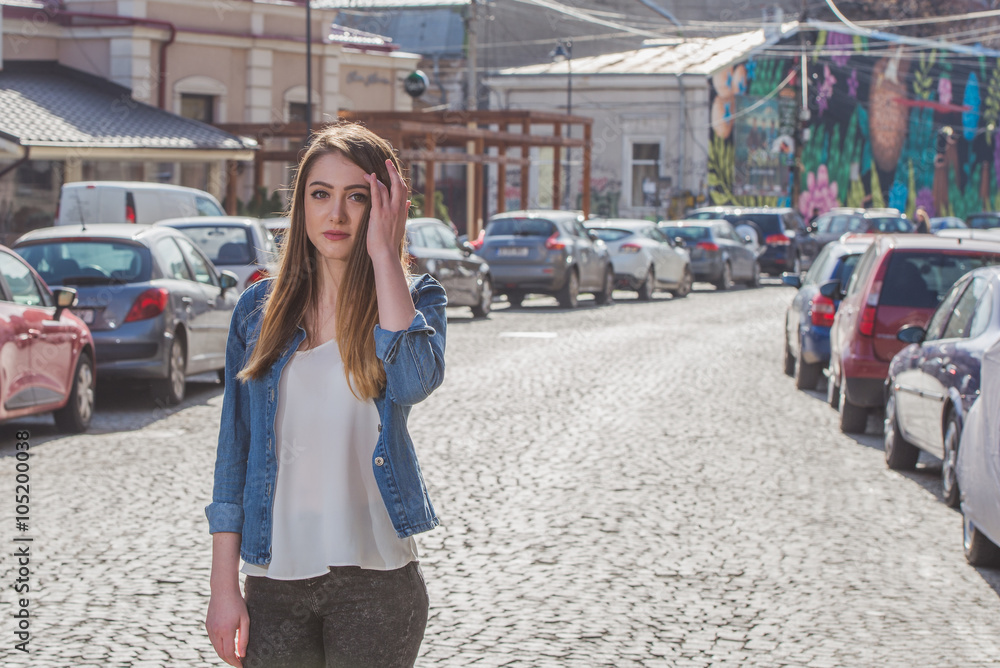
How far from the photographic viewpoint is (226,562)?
3137mm

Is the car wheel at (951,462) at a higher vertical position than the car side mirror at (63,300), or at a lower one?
lower

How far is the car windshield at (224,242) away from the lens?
17.0 metres

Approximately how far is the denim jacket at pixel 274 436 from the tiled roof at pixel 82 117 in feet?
78.3

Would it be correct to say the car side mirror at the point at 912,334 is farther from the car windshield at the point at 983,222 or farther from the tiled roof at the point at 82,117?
the car windshield at the point at 983,222

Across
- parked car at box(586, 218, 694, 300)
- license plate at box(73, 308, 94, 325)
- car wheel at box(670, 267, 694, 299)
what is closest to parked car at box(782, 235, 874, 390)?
license plate at box(73, 308, 94, 325)

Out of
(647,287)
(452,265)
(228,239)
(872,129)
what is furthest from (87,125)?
(872,129)

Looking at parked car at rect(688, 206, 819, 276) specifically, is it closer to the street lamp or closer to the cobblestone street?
the street lamp

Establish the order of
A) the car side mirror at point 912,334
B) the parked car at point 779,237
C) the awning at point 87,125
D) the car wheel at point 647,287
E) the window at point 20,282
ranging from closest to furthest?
the car side mirror at point 912,334
the window at point 20,282
the awning at point 87,125
the car wheel at point 647,287
the parked car at point 779,237

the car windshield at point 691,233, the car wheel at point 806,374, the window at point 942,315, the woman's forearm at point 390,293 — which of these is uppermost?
the woman's forearm at point 390,293

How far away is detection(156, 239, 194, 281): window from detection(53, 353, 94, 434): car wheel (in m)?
1.83

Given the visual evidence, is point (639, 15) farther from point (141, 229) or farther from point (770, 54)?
point (141, 229)

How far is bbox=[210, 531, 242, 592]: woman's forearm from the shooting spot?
3117mm

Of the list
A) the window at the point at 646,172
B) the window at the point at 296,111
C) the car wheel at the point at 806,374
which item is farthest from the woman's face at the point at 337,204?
the window at the point at 646,172

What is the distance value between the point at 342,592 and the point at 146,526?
4.96m
